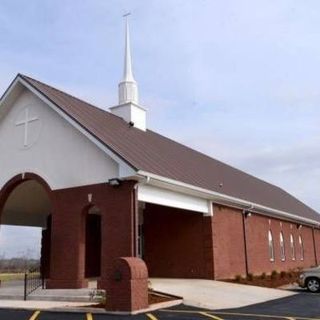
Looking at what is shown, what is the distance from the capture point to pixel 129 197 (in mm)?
18266

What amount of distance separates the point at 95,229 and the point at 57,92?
7.61 metres

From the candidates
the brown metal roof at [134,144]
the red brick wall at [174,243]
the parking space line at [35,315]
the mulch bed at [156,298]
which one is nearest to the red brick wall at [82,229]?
the brown metal roof at [134,144]

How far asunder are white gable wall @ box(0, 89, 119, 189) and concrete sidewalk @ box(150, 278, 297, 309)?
4841 millimetres

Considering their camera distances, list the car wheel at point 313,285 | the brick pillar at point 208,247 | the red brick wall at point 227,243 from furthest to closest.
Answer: the red brick wall at point 227,243 < the brick pillar at point 208,247 < the car wheel at point 313,285

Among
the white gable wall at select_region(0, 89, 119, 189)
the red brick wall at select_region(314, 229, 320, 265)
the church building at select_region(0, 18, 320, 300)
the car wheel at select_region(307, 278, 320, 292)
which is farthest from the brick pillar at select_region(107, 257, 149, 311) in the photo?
the red brick wall at select_region(314, 229, 320, 265)

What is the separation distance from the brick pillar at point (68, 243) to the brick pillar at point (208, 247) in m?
6.16

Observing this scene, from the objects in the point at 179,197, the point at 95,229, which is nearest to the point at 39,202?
the point at 95,229

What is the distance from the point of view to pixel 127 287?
14.4 metres

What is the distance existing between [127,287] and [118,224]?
4175mm

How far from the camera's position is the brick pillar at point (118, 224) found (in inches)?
709

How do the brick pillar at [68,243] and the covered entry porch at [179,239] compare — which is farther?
the covered entry porch at [179,239]

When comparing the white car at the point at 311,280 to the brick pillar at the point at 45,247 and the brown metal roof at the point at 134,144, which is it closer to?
the brown metal roof at the point at 134,144

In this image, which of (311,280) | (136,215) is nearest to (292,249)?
(311,280)

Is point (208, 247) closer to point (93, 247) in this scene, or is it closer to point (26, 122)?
point (93, 247)
